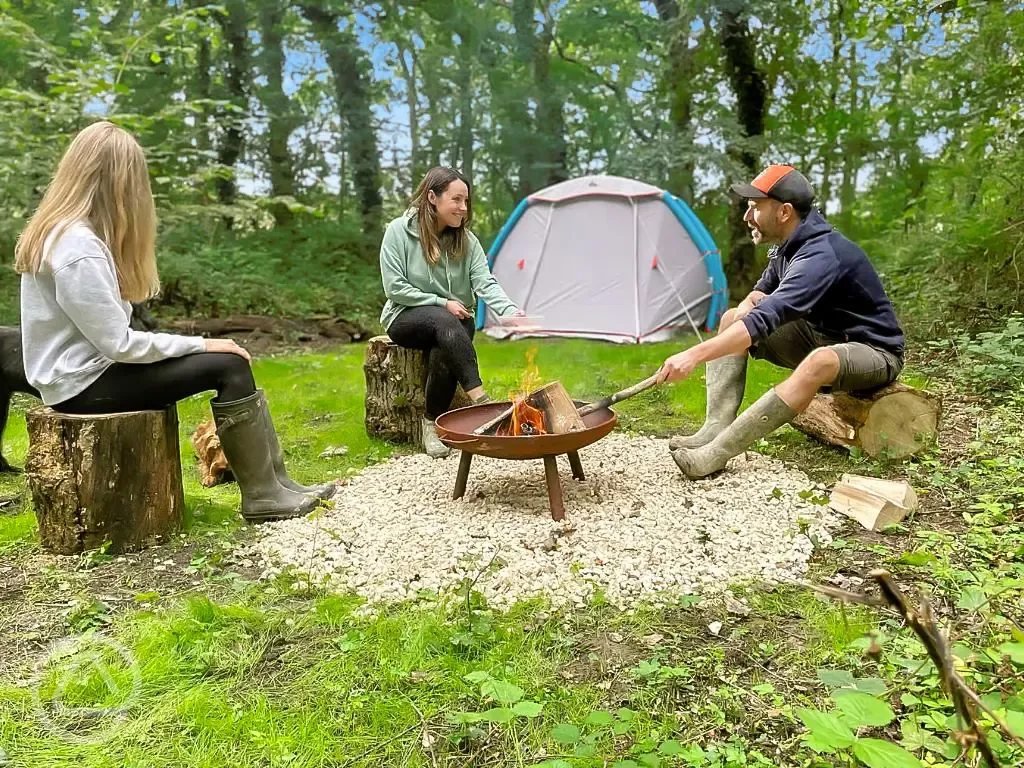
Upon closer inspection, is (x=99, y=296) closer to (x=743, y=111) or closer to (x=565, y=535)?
(x=565, y=535)

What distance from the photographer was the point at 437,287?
178 inches

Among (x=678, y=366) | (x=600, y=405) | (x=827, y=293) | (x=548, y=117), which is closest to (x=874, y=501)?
(x=678, y=366)

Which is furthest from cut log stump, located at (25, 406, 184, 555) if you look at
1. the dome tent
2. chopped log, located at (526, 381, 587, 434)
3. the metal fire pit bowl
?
the dome tent

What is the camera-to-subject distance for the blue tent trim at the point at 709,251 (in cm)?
828

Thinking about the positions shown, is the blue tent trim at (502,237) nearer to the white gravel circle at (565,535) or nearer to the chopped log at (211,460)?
the chopped log at (211,460)

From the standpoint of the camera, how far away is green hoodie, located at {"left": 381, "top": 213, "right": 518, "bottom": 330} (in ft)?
14.5

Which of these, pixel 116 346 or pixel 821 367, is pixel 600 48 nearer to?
pixel 821 367

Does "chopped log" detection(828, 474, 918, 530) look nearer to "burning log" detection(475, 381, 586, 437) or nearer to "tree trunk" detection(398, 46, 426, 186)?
"burning log" detection(475, 381, 586, 437)

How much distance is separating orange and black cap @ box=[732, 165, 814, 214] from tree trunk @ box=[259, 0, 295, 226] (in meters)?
9.19

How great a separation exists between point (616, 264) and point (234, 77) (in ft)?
25.0

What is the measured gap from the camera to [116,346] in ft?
9.44

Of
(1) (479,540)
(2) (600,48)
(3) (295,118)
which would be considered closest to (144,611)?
(1) (479,540)

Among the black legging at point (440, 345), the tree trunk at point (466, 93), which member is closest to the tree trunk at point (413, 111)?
the tree trunk at point (466, 93)

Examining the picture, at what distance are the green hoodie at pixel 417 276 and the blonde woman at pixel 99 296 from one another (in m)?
1.41
